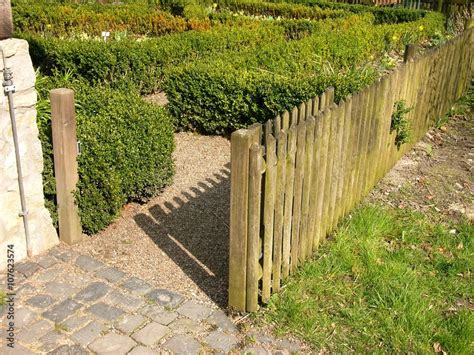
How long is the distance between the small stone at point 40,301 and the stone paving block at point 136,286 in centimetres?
53

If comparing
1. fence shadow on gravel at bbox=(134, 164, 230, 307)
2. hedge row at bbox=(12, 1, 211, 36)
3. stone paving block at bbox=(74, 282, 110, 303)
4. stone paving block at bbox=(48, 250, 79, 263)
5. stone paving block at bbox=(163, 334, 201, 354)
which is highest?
hedge row at bbox=(12, 1, 211, 36)

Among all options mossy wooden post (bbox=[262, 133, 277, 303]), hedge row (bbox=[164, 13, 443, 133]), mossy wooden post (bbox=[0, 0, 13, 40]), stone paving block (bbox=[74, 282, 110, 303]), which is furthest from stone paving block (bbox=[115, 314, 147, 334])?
hedge row (bbox=[164, 13, 443, 133])

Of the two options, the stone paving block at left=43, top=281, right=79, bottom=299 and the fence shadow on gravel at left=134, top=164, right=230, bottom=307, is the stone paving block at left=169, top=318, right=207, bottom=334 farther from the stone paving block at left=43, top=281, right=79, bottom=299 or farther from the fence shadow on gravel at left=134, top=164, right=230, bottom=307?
the stone paving block at left=43, top=281, right=79, bottom=299

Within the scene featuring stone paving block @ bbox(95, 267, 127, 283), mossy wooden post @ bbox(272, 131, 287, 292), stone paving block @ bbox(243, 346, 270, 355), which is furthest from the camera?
stone paving block @ bbox(95, 267, 127, 283)

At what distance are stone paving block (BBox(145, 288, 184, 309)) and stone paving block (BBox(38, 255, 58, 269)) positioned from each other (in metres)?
0.92

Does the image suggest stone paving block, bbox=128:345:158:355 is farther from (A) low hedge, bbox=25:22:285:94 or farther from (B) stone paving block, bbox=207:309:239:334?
(A) low hedge, bbox=25:22:285:94

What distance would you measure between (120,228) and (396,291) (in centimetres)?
249

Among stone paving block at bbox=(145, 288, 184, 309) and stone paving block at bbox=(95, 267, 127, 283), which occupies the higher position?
stone paving block at bbox=(145, 288, 184, 309)

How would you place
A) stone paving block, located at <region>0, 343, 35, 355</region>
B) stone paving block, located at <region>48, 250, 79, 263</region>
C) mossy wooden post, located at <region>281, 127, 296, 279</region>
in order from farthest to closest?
1. stone paving block, located at <region>48, 250, 79, 263</region>
2. mossy wooden post, located at <region>281, 127, 296, 279</region>
3. stone paving block, located at <region>0, 343, 35, 355</region>

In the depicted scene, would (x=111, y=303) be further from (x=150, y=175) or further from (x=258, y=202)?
(x=150, y=175)

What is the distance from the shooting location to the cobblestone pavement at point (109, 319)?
3.57 m

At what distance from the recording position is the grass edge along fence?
367 centimetres

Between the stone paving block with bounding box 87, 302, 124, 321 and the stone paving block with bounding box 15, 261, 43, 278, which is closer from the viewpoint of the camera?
the stone paving block with bounding box 87, 302, 124, 321

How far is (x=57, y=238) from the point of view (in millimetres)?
4797
